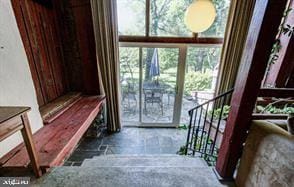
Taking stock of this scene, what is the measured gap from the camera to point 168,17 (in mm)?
3393

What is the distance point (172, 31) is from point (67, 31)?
207 centimetres

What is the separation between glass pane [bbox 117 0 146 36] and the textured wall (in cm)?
288

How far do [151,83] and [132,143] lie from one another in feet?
4.74

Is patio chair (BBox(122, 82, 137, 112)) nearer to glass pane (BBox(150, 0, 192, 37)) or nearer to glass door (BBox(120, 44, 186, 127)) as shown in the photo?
glass door (BBox(120, 44, 186, 127))

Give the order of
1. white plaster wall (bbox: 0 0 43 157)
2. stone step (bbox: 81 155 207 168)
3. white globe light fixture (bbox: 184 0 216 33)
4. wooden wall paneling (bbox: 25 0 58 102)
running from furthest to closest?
white globe light fixture (bbox: 184 0 216 33) < wooden wall paneling (bbox: 25 0 58 102) < stone step (bbox: 81 155 207 168) < white plaster wall (bbox: 0 0 43 157)

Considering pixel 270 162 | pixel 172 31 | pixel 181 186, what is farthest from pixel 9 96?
pixel 172 31

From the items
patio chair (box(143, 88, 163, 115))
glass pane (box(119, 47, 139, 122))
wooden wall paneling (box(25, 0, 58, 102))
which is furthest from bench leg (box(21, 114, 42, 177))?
patio chair (box(143, 88, 163, 115))

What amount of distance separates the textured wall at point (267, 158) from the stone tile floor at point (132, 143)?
2.03m

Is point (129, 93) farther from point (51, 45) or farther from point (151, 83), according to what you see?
point (51, 45)

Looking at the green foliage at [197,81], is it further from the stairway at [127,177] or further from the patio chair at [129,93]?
the stairway at [127,177]

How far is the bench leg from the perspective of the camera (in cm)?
125

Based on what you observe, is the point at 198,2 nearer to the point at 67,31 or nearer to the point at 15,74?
the point at 67,31

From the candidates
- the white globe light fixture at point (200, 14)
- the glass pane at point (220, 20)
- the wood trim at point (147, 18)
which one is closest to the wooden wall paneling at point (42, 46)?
the wood trim at point (147, 18)

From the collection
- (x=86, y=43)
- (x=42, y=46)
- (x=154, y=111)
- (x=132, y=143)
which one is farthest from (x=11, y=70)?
(x=154, y=111)
